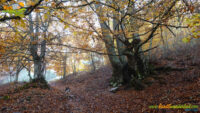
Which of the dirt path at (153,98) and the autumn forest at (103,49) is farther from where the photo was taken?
the dirt path at (153,98)

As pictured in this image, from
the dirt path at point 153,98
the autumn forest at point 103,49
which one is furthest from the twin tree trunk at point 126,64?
the dirt path at point 153,98

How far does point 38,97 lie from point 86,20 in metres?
4.49

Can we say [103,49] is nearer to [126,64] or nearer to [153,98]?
[126,64]

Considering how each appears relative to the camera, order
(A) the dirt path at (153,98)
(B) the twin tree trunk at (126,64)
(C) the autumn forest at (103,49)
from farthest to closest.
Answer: (B) the twin tree trunk at (126,64) → (A) the dirt path at (153,98) → (C) the autumn forest at (103,49)

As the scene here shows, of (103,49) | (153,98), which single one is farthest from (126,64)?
(153,98)

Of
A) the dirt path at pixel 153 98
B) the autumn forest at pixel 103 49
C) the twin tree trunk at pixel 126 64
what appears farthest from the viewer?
the twin tree trunk at pixel 126 64

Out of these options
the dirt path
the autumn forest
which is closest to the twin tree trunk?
the autumn forest

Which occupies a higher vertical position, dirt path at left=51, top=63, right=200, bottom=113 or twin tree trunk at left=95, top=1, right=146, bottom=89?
twin tree trunk at left=95, top=1, right=146, bottom=89

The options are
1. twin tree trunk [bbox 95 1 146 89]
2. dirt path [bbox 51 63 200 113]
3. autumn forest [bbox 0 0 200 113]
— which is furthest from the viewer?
twin tree trunk [bbox 95 1 146 89]

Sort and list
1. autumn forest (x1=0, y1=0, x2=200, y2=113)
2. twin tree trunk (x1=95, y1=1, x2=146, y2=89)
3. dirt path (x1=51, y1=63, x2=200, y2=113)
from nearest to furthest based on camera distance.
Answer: autumn forest (x1=0, y1=0, x2=200, y2=113)
dirt path (x1=51, y1=63, x2=200, y2=113)
twin tree trunk (x1=95, y1=1, x2=146, y2=89)

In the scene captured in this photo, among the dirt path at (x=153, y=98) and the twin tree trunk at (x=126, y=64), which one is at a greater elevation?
the twin tree trunk at (x=126, y=64)

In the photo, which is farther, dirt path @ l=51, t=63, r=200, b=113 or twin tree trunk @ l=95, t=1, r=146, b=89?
twin tree trunk @ l=95, t=1, r=146, b=89

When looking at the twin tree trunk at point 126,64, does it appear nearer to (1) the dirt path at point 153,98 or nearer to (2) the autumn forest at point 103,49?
(2) the autumn forest at point 103,49

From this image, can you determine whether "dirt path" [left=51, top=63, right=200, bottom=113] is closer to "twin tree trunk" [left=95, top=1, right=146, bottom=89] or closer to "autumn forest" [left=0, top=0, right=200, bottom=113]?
"autumn forest" [left=0, top=0, right=200, bottom=113]
